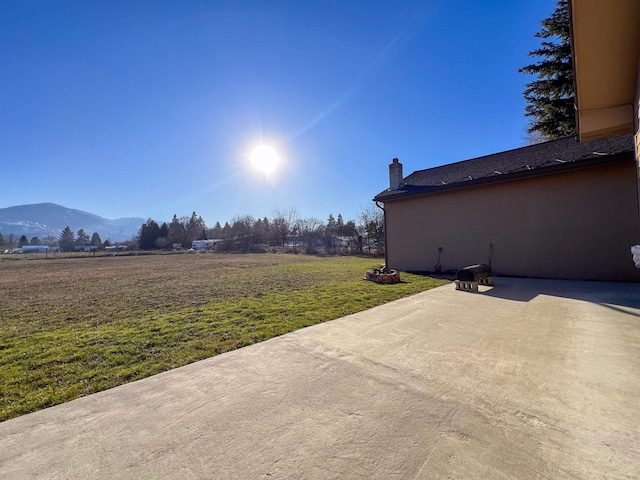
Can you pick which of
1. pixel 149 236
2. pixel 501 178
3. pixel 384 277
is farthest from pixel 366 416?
pixel 149 236

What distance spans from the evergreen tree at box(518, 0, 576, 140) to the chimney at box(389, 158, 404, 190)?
766 cm

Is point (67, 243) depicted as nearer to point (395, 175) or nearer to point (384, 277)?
point (395, 175)

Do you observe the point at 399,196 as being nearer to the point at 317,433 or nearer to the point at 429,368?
the point at 429,368

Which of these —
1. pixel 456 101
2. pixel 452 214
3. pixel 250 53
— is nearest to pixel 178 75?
pixel 250 53

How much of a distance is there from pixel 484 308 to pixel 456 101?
29.0ft

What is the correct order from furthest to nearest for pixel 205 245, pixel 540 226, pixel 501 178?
pixel 205 245
pixel 501 178
pixel 540 226

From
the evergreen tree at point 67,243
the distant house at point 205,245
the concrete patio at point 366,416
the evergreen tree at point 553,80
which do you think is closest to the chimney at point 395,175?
the evergreen tree at point 553,80

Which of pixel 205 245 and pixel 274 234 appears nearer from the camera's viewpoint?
pixel 274 234

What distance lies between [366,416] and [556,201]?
9184 millimetres

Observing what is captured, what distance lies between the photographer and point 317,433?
5.43ft

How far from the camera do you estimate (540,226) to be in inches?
310

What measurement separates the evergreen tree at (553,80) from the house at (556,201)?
16.4 ft

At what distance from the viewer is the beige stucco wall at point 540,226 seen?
6.79 meters

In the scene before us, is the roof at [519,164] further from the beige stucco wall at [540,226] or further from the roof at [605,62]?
the roof at [605,62]
